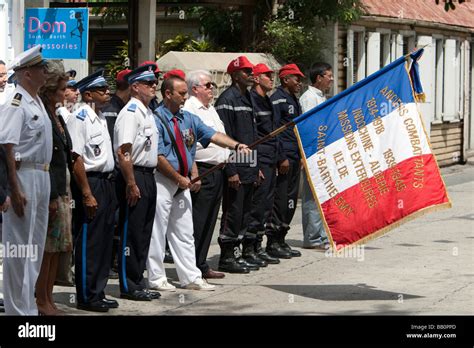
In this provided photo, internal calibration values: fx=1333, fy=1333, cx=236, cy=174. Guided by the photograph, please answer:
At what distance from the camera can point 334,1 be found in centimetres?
2227

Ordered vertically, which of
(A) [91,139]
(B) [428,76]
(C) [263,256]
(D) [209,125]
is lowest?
(C) [263,256]

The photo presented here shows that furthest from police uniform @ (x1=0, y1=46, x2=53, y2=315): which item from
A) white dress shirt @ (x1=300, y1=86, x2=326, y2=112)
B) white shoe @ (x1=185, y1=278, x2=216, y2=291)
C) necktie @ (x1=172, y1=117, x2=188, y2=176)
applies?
white dress shirt @ (x1=300, y1=86, x2=326, y2=112)

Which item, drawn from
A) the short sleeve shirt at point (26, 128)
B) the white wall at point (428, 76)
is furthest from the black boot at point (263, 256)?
the white wall at point (428, 76)

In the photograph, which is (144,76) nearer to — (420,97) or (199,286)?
(199,286)

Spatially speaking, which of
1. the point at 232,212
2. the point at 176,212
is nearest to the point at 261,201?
the point at 232,212

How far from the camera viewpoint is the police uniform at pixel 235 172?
13.1 metres

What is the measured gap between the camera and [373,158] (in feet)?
38.0

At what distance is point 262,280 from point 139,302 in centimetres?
184

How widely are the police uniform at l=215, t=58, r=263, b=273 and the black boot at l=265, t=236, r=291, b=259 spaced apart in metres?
0.99

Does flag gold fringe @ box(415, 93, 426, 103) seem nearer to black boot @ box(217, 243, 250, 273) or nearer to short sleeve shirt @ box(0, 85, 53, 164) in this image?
black boot @ box(217, 243, 250, 273)

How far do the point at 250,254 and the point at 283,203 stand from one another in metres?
1.03

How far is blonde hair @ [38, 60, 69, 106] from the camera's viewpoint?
33.1ft

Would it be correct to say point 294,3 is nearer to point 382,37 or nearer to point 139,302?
point 382,37
